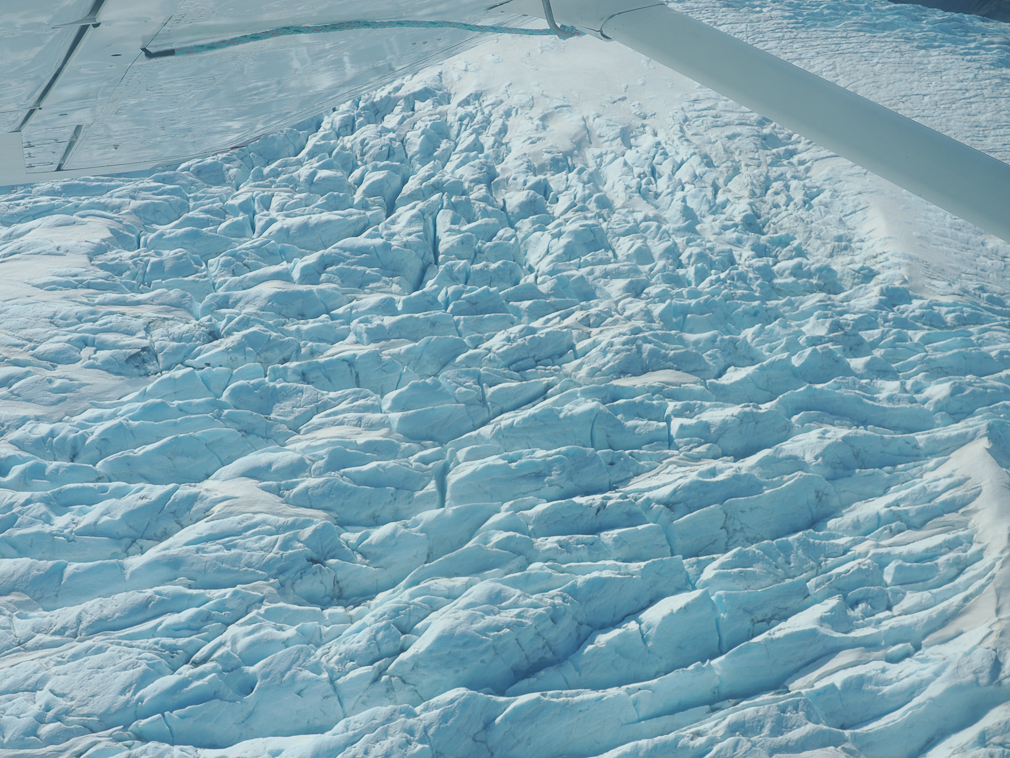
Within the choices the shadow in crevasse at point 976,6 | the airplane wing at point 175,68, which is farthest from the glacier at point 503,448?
the shadow in crevasse at point 976,6

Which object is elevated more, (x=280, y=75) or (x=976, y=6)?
(x=280, y=75)

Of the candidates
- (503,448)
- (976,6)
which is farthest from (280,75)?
(976,6)

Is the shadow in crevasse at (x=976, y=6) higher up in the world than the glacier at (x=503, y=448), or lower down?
higher up

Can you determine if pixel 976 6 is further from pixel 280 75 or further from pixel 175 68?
pixel 175 68

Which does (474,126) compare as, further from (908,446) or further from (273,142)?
(908,446)

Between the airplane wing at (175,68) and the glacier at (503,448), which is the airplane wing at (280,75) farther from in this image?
the glacier at (503,448)

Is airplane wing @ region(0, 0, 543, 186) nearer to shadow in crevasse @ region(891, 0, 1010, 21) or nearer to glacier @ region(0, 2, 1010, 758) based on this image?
glacier @ region(0, 2, 1010, 758)
